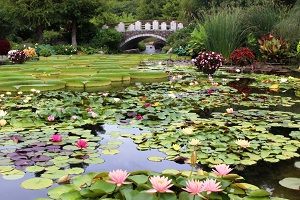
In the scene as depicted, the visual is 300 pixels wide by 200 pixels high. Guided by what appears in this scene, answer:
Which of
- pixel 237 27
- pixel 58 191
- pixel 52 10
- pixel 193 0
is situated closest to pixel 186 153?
pixel 58 191

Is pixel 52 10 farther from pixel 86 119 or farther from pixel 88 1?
pixel 86 119

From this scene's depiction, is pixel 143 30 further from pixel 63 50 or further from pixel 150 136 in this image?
pixel 150 136

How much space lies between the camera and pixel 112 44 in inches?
1393

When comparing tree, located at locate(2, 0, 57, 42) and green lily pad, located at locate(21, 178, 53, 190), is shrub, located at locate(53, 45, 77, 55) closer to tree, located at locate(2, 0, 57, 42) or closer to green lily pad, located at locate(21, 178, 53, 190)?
tree, located at locate(2, 0, 57, 42)

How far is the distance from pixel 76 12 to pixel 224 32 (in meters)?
19.7

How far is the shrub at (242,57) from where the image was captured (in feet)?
43.1

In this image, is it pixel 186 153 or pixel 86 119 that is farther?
pixel 86 119

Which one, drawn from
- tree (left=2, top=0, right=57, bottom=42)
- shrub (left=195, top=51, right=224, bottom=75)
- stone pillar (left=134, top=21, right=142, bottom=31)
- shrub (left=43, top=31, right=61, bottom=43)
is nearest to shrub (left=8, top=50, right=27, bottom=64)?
shrub (left=195, top=51, right=224, bottom=75)

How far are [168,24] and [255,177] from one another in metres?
34.6

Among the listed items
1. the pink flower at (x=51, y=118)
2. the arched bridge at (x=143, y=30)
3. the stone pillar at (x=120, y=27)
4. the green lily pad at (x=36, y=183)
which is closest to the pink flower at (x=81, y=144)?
the green lily pad at (x=36, y=183)

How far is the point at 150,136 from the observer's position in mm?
4406

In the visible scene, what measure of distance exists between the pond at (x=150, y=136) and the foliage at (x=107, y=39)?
87.0 feet

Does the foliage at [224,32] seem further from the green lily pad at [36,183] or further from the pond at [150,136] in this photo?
the green lily pad at [36,183]

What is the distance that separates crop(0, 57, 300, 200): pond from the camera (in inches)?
135
